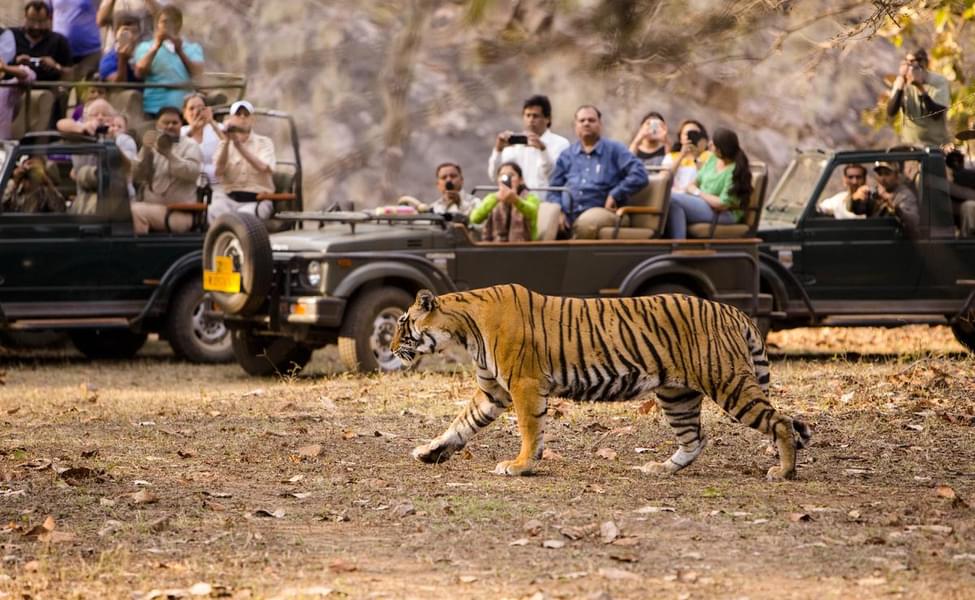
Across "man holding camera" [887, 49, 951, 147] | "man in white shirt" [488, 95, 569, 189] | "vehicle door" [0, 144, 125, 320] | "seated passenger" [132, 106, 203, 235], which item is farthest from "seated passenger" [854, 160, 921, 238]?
"vehicle door" [0, 144, 125, 320]

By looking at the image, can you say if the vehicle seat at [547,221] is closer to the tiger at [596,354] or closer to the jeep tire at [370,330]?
the jeep tire at [370,330]

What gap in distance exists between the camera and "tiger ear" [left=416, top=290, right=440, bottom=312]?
8.81m

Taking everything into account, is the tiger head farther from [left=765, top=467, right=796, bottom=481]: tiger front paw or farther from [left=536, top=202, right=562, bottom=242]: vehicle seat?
[left=536, top=202, right=562, bottom=242]: vehicle seat

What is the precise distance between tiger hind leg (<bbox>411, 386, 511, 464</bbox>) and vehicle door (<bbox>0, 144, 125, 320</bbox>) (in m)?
6.67

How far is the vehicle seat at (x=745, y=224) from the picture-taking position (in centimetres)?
1458

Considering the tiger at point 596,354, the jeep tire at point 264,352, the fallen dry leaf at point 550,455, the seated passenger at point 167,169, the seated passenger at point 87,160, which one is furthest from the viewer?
the seated passenger at point 167,169

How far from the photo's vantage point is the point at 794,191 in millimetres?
15820

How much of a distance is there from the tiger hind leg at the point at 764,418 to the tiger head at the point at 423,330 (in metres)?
1.39

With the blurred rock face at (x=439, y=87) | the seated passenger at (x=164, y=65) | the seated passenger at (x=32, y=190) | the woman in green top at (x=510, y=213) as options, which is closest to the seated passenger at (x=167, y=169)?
the seated passenger at (x=164, y=65)

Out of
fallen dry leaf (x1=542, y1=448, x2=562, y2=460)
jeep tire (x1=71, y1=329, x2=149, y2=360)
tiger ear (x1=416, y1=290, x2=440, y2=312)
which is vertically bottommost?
jeep tire (x1=71, y1=329, x2=149, y2=360)

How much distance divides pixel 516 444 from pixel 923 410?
8.83 feet

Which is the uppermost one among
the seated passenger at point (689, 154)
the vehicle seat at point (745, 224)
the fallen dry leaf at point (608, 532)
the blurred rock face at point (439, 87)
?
the blurred rock face at point (439, 87)

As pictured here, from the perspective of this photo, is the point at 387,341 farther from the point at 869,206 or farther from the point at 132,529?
the point at 132,529

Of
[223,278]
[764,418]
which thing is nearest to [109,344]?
[223,278]
